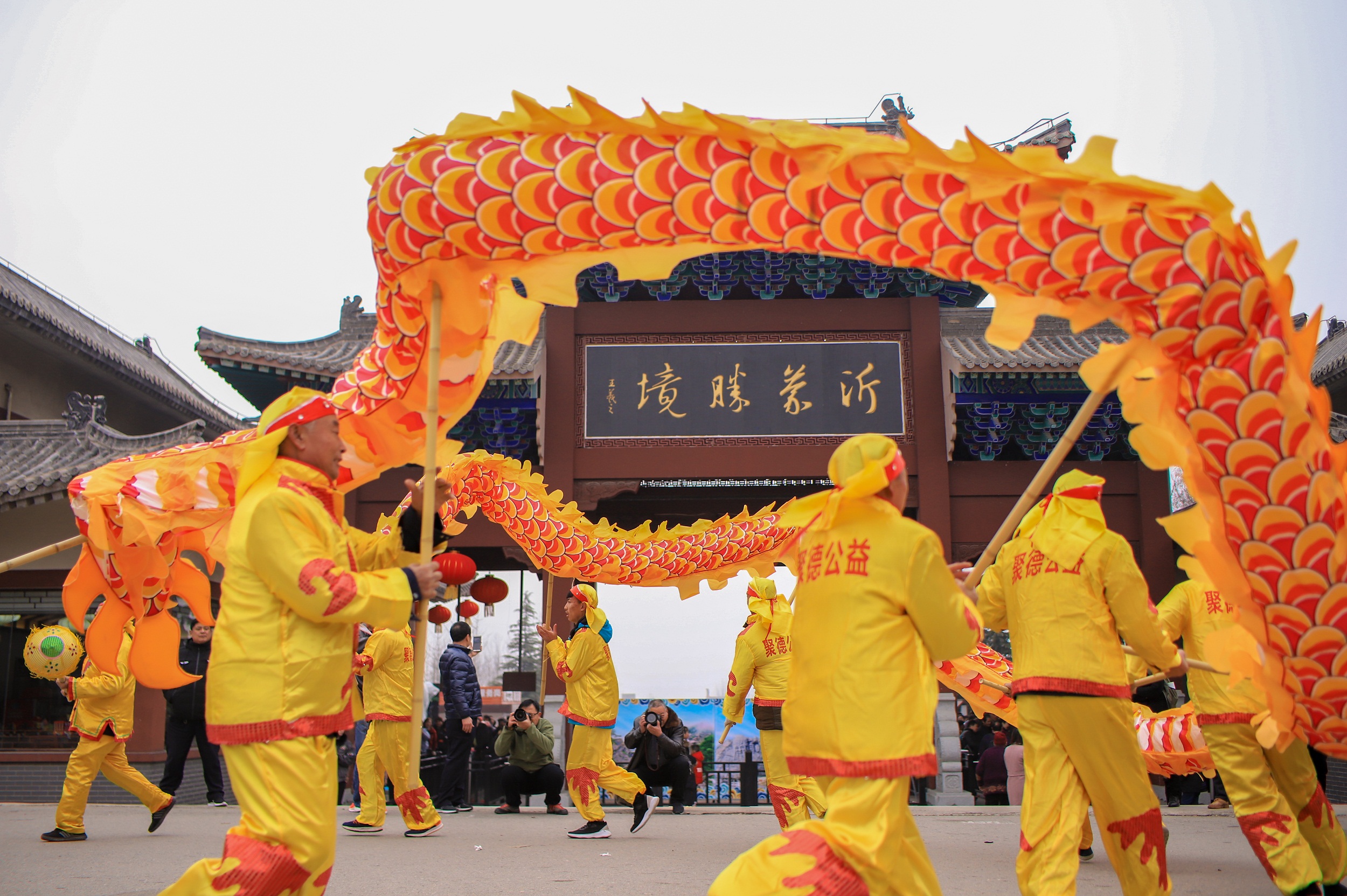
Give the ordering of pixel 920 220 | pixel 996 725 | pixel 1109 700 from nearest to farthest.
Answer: pixel 920 220, pixel 1109 700, pixel 996 725

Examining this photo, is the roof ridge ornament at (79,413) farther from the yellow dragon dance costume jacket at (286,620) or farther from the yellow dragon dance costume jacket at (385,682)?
the yellow dragon dance costume jacket at (286,620)

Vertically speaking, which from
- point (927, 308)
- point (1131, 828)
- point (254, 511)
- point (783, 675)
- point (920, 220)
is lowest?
point (1131, 828)

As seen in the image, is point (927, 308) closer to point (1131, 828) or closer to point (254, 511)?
point (1131, 828)

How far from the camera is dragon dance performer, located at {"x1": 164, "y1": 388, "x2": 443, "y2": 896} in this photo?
3051 millimetres

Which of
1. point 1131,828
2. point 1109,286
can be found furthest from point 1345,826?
point 1109,286

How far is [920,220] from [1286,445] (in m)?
1.30

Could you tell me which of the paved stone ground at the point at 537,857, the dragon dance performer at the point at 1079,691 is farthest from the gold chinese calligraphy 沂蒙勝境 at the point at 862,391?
the dragon dance performer at the point at 1079,691

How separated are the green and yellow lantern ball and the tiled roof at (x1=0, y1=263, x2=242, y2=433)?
23.5ft

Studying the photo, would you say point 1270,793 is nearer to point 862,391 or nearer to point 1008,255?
point 1008,255

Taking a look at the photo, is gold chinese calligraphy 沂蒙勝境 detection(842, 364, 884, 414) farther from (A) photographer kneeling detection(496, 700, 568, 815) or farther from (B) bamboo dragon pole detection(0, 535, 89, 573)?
(B) bamboo dragon pole detection(0, 535, 89, 573)

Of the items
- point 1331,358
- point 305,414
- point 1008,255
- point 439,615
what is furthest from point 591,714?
point 1331,358

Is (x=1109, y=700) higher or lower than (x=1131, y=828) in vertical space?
higher

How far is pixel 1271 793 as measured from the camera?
15.1 ft

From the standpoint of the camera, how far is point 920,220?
11.0ft
